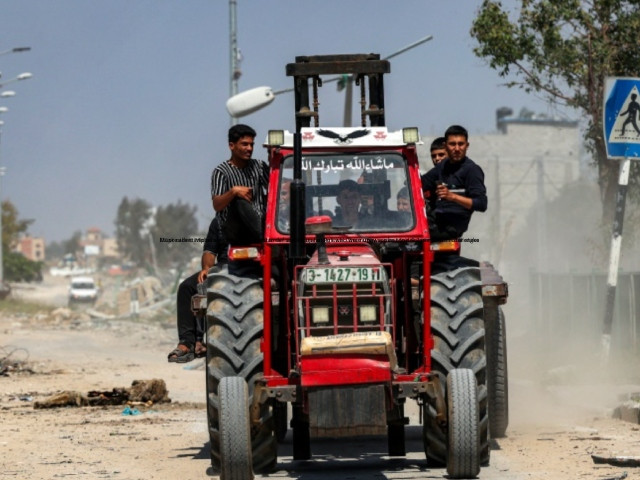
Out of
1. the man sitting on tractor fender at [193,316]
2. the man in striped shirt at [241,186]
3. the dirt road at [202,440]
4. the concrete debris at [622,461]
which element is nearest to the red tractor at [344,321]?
the man in striped shirt at [241,186]

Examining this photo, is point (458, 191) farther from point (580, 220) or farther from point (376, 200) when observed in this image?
point (580, 220)

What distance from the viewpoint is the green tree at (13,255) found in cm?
11169

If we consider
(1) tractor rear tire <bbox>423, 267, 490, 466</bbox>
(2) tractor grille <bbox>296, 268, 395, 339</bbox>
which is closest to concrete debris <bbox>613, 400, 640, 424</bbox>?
(1) tractor rear tire <bbox>423, 267, 490, 466</bbox>

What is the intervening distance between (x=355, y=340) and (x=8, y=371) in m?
16.1

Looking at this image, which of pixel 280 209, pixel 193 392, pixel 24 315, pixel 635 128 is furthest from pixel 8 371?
pixel 24 315

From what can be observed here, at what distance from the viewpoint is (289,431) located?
47.2 feet

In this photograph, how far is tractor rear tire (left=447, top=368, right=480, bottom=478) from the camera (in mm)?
9758

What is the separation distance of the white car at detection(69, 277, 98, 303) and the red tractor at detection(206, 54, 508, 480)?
2625 inches

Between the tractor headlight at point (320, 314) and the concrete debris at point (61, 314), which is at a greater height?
the tractor headlight at point (320, 314)

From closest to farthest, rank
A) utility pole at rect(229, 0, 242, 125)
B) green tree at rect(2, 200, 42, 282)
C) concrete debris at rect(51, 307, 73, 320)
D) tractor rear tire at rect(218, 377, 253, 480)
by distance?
tractor rear tire at rect(218, 377, 253, 480), utility pole at rect(229, 0, 242, 125), concrete debris at rect(51, 307, 73, 320), green tree at rect(2, 200, 42, 282)

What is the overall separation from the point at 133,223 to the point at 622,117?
151375mm

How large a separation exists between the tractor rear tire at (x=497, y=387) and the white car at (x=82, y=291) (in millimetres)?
65217

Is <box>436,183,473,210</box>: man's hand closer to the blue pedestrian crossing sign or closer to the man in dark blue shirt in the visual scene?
the man in dark blue shirt

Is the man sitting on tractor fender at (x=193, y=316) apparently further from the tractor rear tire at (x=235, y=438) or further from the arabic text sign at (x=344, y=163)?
the tractor rear tire at (x=235, y=438)
